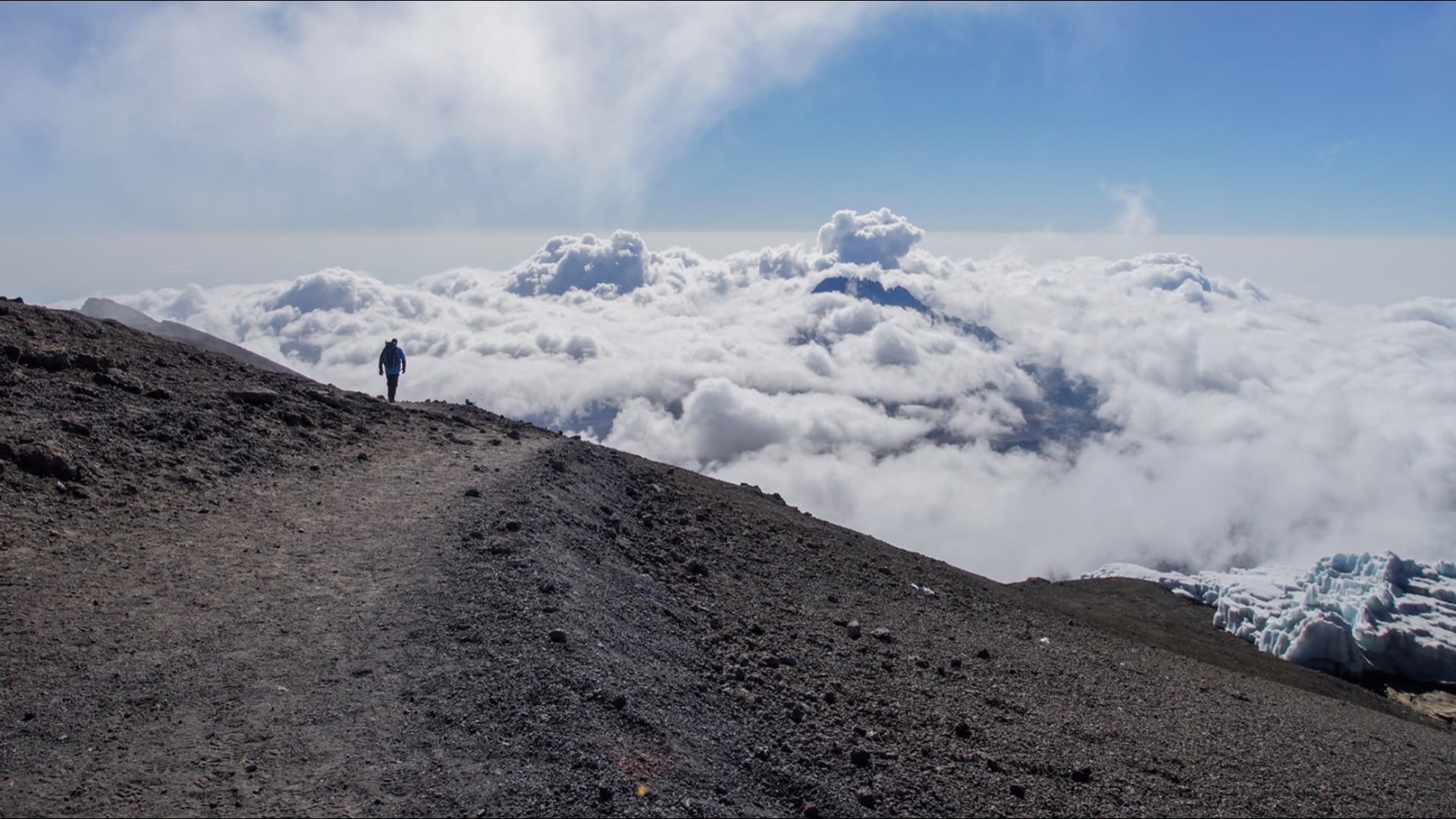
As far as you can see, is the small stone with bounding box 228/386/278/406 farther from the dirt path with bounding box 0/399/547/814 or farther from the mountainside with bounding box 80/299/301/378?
the mountainside with bounding box 80/299/301/378

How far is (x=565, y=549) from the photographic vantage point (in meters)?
13.1

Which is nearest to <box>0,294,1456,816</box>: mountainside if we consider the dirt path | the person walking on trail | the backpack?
the dirt path

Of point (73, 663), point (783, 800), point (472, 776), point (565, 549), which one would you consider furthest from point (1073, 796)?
point (73, 663)

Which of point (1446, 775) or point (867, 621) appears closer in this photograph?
point (1446, 775)

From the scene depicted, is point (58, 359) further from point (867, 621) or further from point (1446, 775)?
point (1446, 775)

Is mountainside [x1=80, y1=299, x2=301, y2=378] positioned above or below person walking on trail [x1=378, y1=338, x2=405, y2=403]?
above

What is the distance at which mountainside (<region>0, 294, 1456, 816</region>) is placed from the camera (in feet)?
23.7

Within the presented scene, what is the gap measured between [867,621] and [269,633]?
10160mm

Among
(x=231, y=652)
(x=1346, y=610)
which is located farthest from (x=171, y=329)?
(x=1346, y=610)

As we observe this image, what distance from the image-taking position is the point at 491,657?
8914 millimetres

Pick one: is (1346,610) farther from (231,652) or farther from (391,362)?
(231,652)

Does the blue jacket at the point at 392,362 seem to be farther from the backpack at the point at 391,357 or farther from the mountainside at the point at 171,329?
the mountainside at the point at 171,329

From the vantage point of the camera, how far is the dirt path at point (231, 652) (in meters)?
6.64

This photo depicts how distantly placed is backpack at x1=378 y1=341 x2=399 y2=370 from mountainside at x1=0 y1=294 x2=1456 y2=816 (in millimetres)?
4273
